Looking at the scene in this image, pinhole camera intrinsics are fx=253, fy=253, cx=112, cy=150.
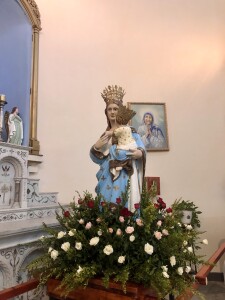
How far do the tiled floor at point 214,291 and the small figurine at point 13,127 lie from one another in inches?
110

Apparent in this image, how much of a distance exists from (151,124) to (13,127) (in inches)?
76.4

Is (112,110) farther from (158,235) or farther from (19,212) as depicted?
(19,212)

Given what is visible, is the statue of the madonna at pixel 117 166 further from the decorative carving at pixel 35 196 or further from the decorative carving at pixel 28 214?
the decorative carving at pixel 35 196

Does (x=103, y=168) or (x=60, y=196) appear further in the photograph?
(x=60, y=196)

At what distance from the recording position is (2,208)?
8.05ft

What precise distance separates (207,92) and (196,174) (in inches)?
50.6

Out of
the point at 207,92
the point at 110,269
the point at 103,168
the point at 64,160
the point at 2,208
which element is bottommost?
the point at 110,269

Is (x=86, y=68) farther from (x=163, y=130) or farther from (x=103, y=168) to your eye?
(x=103, y=168)

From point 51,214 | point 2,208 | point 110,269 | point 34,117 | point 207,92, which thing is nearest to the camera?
point 110,269

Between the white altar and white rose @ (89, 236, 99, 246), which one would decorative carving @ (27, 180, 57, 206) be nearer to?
the white altar

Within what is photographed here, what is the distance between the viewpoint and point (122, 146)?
1.81 meters

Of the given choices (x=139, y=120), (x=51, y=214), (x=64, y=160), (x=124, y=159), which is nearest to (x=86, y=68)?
(x=139, y=120)

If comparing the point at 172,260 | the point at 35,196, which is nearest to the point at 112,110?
the point at 172,260

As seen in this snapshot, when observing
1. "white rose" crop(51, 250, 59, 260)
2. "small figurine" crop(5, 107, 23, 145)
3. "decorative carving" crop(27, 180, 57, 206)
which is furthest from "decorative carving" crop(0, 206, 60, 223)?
"white rose" crop(51, 250, 59, 260)
